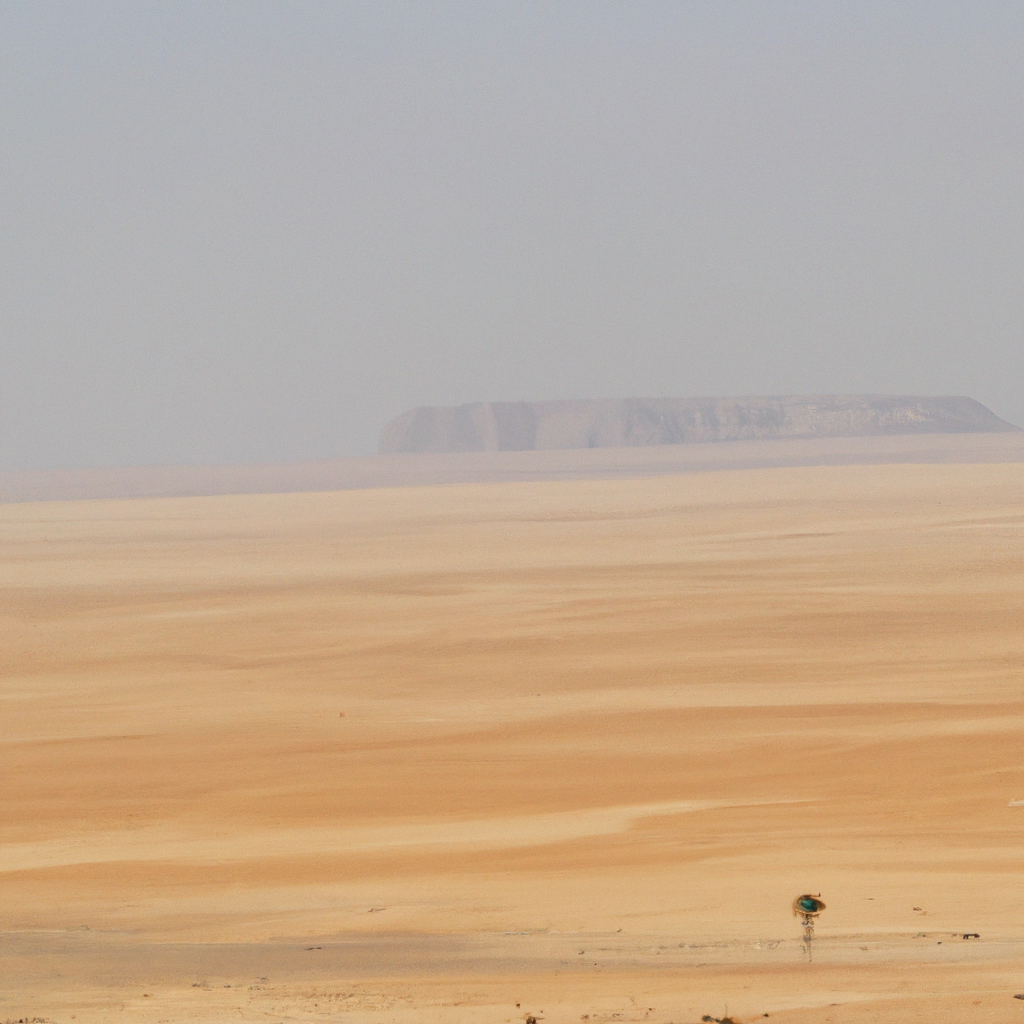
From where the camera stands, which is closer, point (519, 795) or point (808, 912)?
point (808, 912)

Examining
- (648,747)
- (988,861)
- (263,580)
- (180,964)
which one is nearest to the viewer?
(180,964)

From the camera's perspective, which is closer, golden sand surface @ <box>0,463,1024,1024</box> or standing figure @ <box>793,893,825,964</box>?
golden sand surface @ <box>0,463,1024,1024</box>

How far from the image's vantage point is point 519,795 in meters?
9.51

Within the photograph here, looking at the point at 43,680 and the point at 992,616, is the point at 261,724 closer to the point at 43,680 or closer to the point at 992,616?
the point at 43,680

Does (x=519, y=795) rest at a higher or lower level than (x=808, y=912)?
higher

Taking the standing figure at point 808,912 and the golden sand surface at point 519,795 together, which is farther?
the standing figure at point 808,912

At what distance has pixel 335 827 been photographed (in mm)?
8891

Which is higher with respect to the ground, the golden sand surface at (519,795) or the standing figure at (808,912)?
the golden sand surface at (519,795)

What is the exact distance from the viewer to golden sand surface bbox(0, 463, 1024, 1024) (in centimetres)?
558

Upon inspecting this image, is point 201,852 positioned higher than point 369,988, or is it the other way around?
point 201,852

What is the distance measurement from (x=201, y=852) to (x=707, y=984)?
12.4 feet

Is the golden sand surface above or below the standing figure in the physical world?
above

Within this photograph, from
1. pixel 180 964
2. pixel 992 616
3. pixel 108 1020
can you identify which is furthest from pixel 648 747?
pixel 992 616

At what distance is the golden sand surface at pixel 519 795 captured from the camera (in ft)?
18.3
